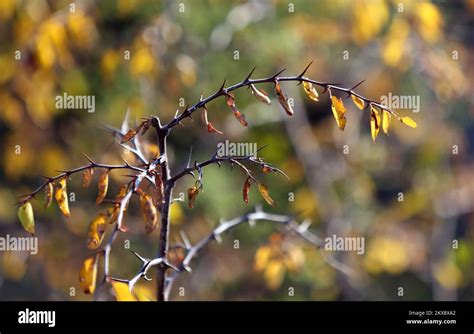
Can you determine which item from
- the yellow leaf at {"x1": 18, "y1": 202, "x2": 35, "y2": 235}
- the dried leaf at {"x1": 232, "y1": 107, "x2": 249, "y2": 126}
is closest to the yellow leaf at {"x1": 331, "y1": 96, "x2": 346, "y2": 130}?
the dried leaf at {"x1": 232, "y1": 107, "x2": 249, "y2": 126}

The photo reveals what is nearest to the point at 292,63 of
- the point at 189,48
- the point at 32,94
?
the point at 189,48

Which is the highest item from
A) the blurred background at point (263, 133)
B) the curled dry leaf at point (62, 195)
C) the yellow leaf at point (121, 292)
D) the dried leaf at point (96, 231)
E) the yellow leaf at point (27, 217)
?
the blurred background at point (263, 133)

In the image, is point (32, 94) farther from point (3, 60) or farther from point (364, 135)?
point (364, 135)

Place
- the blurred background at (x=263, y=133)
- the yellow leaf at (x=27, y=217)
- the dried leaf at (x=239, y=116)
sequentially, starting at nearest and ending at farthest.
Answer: the dried leaf at (x=239, y=116) < the yellow leaf at (x=27, y=217) < the blurred background at (x=263, y=133)

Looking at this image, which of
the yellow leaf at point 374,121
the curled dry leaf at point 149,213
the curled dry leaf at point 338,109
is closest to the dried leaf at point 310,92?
the curled dry leaf at point 338,109

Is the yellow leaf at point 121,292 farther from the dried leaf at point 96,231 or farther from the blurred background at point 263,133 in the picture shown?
the blurred background at point 263,133

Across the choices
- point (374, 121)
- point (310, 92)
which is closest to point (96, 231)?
point (310, 92)

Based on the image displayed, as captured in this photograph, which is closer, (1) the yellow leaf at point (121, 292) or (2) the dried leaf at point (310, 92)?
(2) the dried leaf at point (310, 92)
